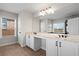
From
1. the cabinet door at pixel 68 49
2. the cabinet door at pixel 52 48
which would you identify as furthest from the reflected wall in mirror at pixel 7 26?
the cabinet door at pixel 68 49

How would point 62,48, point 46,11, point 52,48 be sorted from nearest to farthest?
point 62,48, point 52,48, point 46,11

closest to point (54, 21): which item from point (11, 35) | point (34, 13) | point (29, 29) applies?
point (34, 13)

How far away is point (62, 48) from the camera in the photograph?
174 cm

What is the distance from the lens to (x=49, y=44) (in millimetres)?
2078

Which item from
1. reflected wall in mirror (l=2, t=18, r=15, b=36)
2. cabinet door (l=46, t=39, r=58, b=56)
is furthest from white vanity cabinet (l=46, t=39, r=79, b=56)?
reflected wall in mirror (l=2, t=18, r=15, b=36)

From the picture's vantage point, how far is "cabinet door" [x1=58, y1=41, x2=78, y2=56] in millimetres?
1493

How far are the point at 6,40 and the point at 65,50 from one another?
11.2 feet

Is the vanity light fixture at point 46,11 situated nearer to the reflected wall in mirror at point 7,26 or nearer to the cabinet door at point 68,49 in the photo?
the cabinet door at point 68,49

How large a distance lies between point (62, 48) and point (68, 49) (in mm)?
157

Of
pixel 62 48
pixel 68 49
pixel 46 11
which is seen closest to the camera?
pixel 68 49

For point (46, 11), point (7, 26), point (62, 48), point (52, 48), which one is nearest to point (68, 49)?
point (62, 48)

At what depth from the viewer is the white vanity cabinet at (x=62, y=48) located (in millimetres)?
1496

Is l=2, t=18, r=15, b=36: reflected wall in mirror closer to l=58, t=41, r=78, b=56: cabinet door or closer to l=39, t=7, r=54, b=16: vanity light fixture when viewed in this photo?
l=39, t=7, r=54, b=16: vanity light fixture

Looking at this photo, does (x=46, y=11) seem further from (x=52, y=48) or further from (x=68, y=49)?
(x=68, y=49)
